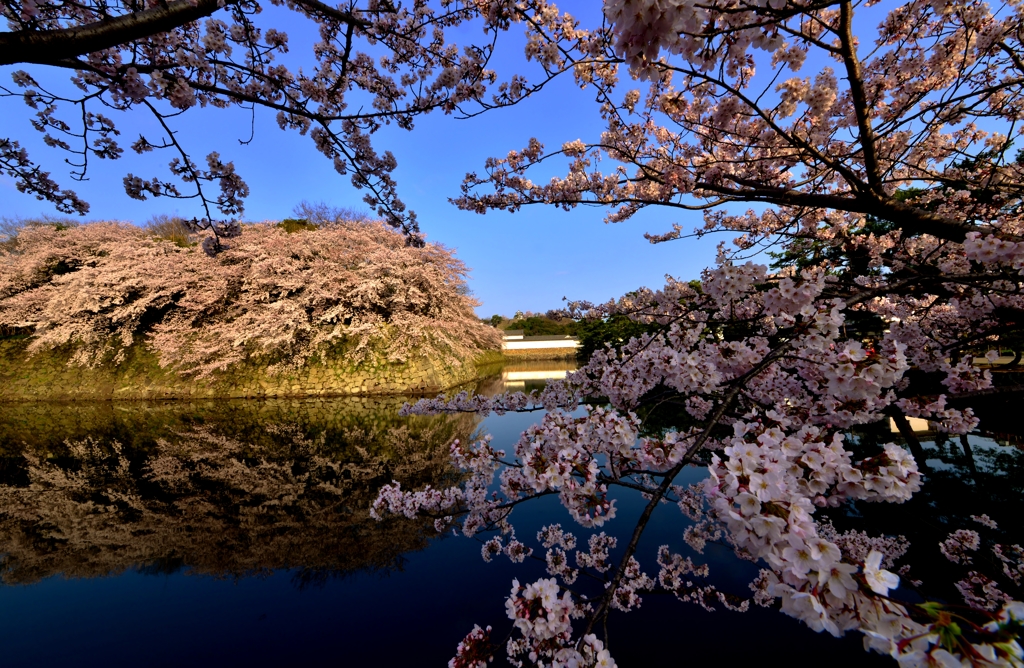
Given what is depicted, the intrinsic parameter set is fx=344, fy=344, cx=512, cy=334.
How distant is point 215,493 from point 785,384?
6670mm

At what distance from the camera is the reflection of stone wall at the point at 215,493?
3379mm

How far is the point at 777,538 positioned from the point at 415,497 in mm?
2369

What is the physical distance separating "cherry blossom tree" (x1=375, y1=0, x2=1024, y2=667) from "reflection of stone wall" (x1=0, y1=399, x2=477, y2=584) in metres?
1.41

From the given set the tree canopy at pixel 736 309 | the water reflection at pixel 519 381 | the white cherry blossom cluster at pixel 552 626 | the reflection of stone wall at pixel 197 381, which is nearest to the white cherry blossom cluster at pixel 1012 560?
the tree canopy at pixel 736 309

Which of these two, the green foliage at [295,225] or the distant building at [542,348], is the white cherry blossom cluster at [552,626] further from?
the distant building at [542,348]

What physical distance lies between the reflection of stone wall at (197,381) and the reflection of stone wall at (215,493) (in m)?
3.67

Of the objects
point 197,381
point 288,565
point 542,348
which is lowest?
point 288,565

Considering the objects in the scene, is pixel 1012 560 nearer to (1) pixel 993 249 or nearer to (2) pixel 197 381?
(1) pixel 993 249

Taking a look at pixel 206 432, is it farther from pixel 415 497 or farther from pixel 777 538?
pixel 777 538

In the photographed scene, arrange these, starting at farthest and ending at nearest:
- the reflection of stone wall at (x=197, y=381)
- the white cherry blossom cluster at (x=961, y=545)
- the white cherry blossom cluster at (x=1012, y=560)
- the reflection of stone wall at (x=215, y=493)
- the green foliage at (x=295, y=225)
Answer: the green foliage at (x=295, y=225)
the reflection of stone wall at (x=197, y=381)
the reflection of stone wall at (x=215, y=493)
the white cherry blossom cluster at (x=961, y=545)
the white cherry blossom cluster at (x=1012, y=560)

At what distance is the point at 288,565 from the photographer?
322 cm

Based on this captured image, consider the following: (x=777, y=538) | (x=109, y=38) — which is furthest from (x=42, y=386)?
(x=777, y=538)

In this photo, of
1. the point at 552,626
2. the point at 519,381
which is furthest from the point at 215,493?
the point at 519,381

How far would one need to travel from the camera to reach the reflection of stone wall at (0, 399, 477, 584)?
338 centimetres
